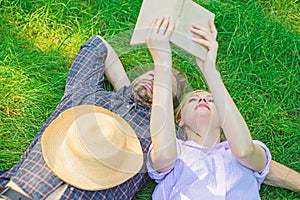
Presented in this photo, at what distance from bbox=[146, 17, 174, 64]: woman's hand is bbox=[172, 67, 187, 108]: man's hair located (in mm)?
284

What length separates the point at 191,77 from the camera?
107 inches

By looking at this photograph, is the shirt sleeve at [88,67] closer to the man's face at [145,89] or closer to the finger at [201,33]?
the man's face at [145,89]

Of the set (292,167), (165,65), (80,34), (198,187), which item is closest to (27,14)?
(80,34)

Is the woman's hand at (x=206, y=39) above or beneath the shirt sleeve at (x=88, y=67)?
above

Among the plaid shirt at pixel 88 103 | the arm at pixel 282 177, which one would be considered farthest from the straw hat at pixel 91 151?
the arm at pixel 282 177

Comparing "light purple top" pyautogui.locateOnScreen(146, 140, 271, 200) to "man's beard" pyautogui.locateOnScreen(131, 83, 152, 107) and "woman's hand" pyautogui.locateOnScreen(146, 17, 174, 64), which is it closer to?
"man's beard" pyautogui.locateOnScreen(131, 83, 152, 107)

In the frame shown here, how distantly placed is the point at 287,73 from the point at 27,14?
57.7 inches

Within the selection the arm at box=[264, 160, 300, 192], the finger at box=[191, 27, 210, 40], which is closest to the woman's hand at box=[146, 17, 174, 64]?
the finger at box=[191, 27, 210, 40]

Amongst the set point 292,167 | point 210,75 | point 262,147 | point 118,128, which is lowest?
point 292,167

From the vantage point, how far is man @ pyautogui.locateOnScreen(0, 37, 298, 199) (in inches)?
87.0

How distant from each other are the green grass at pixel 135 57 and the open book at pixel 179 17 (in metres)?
0.45

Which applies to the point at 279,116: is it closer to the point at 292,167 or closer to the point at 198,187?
the point at 292,167

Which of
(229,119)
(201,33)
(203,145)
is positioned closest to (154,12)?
(201,33)

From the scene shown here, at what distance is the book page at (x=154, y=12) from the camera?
2076mm
